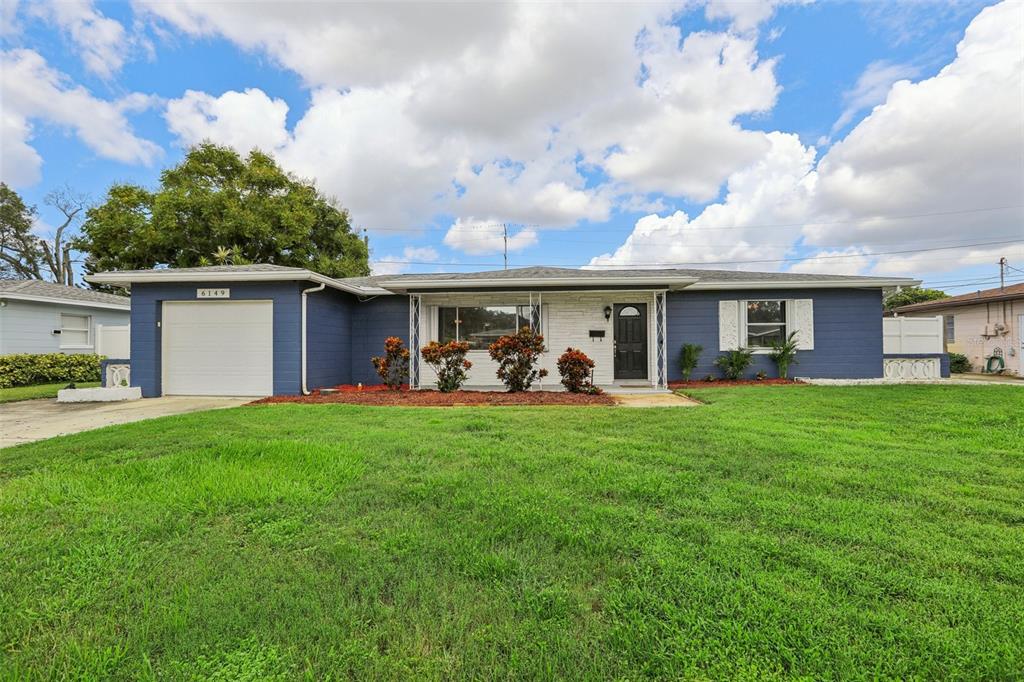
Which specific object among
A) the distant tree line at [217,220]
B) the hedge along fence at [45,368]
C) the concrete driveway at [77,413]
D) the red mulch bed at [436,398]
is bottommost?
the concrete driveway at [77,413]

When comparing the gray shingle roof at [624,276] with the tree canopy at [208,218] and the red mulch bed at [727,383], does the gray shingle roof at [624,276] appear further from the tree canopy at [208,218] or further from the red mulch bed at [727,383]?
the tree canopy at [208,218]

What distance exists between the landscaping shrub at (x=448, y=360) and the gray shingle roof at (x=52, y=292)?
40.6 feet

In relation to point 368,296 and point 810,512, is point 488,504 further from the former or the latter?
point 368,296

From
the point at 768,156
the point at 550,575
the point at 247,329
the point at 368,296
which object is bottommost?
the point at 550,575

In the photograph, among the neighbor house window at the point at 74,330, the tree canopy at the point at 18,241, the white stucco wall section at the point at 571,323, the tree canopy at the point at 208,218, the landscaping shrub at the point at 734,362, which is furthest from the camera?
the tree canopy at the point at 18,241

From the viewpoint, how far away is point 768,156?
14711 mm

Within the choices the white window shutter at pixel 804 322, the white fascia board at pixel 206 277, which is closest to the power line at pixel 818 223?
the white window shutter at pixel 804 322

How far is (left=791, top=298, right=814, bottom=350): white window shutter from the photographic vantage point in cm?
997

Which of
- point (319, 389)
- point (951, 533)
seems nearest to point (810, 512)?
point (951, 533)

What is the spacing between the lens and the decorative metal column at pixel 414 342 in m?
9.55

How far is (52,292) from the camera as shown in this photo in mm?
13047

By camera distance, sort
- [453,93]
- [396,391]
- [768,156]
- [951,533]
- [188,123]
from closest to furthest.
→ [951,533]
[396,391]
[453,93]
[768,156]
[188,123]

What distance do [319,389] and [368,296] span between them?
2563mm

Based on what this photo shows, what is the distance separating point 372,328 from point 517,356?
13.9ft
